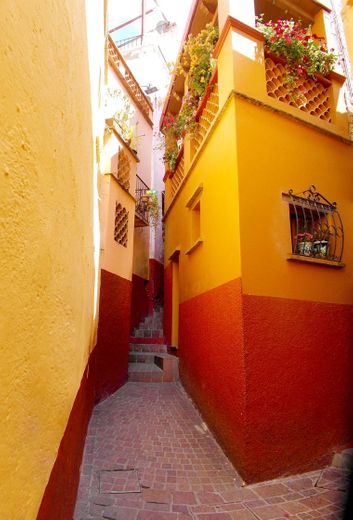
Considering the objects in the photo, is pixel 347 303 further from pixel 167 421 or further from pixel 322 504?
pixel 167 421

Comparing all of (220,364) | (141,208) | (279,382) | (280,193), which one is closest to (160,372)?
(220,364)

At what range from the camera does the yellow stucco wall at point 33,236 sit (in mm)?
841

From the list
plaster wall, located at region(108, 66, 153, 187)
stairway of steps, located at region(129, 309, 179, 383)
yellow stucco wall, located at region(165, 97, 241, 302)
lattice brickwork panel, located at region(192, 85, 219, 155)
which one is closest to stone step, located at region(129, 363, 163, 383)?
stairway of steps, located at region(129, 309, 179, 383)

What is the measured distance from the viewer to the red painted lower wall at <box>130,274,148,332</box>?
366 inches

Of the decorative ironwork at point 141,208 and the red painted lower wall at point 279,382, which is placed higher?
the decorative ironwork at point 141,208

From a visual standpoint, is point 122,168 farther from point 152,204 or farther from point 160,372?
point 160,372

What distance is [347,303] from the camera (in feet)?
15.3

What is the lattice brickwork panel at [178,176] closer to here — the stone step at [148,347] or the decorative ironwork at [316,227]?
the decorative ironwork at [316,227]

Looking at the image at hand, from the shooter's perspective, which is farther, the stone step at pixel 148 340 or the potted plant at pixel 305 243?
the stone step at pixel 148 340

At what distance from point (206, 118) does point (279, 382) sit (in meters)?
4.91

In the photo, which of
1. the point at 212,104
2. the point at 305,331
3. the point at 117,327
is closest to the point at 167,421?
the point at 117,327

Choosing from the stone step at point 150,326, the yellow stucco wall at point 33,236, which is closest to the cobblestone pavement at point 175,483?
the yellow stucco wall at point 33,236

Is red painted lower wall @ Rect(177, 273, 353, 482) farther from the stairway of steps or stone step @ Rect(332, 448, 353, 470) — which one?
the stairway of steps

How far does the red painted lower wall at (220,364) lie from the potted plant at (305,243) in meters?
1.24
